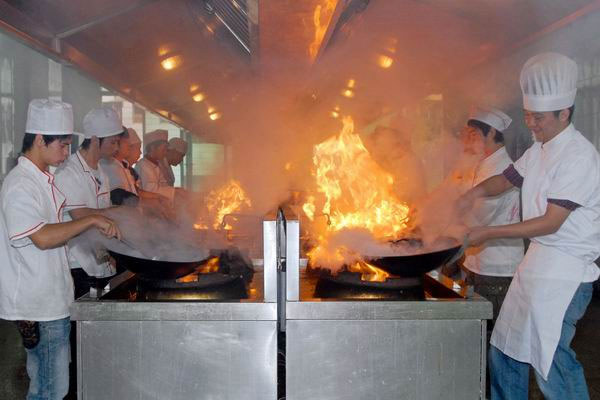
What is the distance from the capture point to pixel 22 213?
1933 mm

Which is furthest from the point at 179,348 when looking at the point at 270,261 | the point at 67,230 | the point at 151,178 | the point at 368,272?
the point at 151,178

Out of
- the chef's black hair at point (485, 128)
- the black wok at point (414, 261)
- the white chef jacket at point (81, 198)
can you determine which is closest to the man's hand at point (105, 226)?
the white chef jacket at point (81, 198)

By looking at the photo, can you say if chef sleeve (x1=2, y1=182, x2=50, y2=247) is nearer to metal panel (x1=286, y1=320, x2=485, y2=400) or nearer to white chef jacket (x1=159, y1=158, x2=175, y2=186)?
metal panel (x1=286, y1=320, x2=485, y2=400)

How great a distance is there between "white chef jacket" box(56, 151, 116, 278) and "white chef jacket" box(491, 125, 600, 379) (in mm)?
1901

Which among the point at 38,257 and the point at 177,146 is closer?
the point at 38,257

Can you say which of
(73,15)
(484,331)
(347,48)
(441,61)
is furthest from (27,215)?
(441,61)

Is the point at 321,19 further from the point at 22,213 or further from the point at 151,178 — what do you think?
the point at 151,178

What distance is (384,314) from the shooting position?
67.5 inches

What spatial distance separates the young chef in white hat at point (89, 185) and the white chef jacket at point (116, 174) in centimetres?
61

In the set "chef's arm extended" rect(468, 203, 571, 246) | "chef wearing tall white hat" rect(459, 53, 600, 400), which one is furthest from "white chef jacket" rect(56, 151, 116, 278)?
"chef wearing tall white hat" rect(459, 53, 600, 400)

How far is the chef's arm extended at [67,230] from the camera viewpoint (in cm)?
185

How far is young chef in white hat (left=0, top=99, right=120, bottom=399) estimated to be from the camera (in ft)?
6.37

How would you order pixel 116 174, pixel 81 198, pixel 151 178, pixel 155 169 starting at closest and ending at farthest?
pixel 81 198 < pixel 116 174 < pixel 151 178 < pixel 155 169

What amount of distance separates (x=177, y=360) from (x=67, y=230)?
1.99 feet
